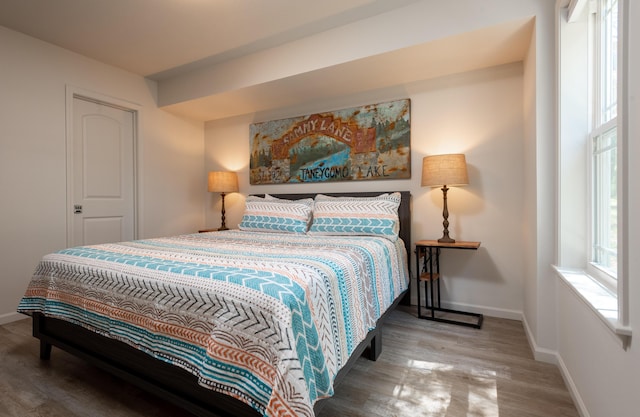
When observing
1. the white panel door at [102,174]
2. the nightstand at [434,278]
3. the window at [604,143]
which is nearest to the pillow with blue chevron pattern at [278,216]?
the nightstand at [434,278]

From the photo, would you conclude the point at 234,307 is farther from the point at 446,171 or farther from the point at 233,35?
the point at 233,35

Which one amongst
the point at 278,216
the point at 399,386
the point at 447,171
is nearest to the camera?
the point at 399,386

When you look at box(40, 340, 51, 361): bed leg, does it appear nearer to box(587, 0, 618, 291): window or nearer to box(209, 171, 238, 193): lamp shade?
box(209, 171, 238, 193): lamp shade

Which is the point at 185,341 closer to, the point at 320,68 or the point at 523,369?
the point at 523,369

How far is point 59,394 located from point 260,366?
1.35 meters

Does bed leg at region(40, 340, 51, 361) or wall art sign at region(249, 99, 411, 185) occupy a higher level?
wall art sign at region(249, 99, 411, 185)

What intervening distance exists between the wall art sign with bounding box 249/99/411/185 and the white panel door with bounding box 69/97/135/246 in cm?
142

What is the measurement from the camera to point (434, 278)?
2643mm

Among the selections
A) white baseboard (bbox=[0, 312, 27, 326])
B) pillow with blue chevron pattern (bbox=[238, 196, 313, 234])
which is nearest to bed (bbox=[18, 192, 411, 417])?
pillow with blue chevron pattern (bbox=[238, 196, 313, 234])

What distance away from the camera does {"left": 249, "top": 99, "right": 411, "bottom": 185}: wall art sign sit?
301 centimetres

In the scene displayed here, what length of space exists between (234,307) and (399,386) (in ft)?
3.57

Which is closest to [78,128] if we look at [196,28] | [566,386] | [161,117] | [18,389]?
[161,117]

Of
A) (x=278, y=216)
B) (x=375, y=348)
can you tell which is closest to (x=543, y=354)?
(x=375, y=348)

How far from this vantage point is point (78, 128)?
10.2ft
